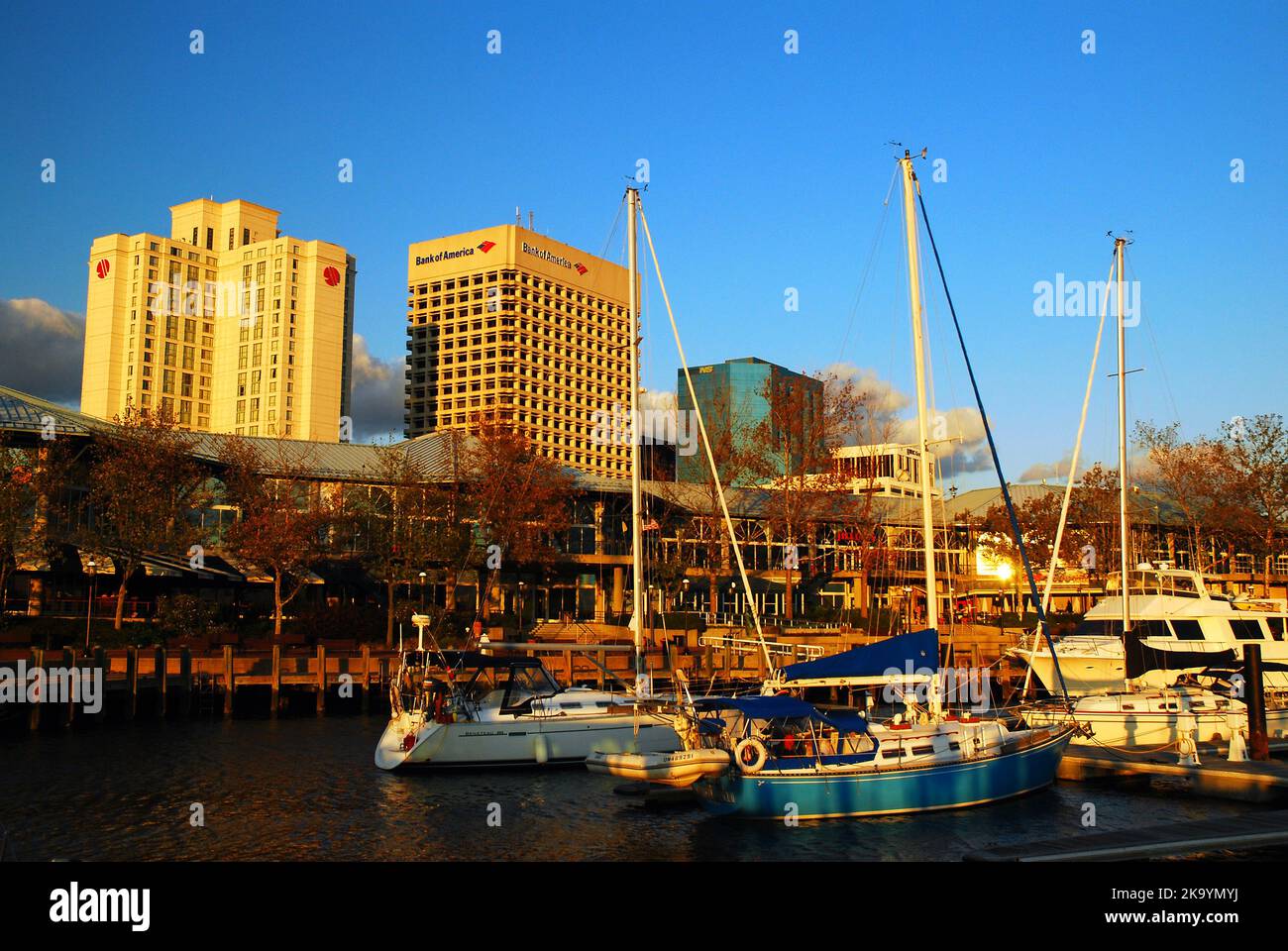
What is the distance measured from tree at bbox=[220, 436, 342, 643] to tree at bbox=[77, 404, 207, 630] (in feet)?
7.39

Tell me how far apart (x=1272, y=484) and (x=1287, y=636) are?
129 feet

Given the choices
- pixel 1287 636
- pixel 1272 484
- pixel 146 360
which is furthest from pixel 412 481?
pixel 146 360

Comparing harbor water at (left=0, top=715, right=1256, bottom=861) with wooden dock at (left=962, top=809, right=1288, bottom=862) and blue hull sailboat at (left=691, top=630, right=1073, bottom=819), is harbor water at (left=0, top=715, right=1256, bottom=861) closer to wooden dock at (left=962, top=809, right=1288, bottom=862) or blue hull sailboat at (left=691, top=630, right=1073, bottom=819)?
blue hull sailboat at (left=691, top=630, right=1073, bottom=819)

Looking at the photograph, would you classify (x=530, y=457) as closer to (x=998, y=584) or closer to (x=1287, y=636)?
(x=1287, y=636)

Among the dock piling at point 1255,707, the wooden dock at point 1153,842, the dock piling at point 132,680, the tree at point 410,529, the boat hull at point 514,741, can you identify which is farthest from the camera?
the tree at point 410,529

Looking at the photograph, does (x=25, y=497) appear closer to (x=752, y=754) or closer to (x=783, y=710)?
(x=752, y=754)

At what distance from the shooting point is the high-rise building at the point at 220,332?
591ft

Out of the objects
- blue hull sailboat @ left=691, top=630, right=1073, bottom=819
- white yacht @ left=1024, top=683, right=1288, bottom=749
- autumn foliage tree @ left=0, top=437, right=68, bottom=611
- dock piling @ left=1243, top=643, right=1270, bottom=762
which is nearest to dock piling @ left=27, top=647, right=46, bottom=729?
autumn foliage tree @ left=0, top=437, right=68, bottom=611

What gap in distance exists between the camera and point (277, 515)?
57.7 m

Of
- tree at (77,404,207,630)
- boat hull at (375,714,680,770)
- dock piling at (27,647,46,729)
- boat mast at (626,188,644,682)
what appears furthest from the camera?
tree at (77,404,207,630)

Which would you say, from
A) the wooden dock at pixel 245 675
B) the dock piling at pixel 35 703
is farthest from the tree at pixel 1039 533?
the dock piling at pixel 35 703

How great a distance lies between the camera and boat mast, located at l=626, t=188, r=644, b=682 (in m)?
33.1

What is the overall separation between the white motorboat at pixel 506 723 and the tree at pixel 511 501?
2552cm

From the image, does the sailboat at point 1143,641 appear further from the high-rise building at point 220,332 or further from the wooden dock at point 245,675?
the high-rise building at point 220,332
